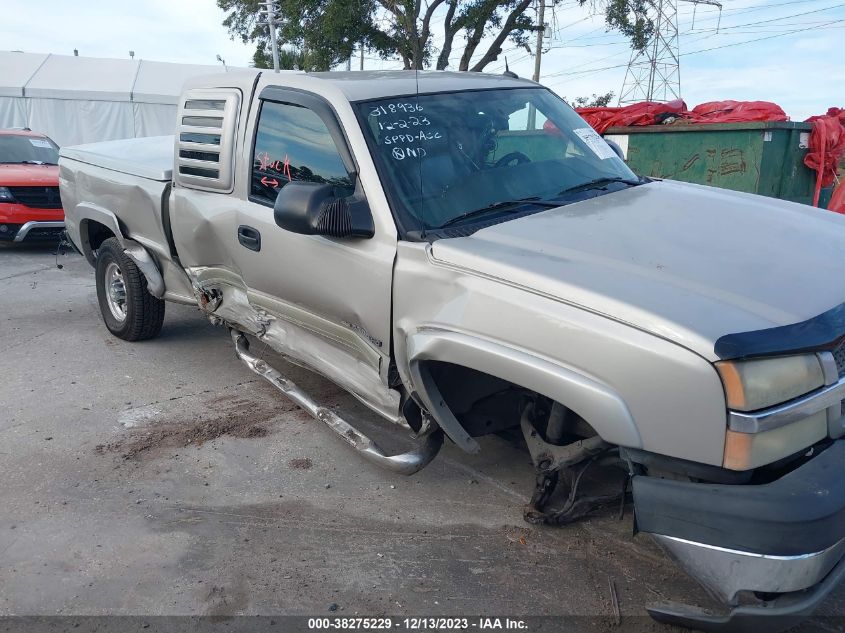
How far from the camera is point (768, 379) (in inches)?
80.8

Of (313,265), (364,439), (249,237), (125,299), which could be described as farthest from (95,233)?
(364,439)

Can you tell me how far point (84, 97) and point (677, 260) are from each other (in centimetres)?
2280

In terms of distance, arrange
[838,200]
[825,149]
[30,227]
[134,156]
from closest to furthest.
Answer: [134,156] < [838,200] < [825,149] < [30,227]

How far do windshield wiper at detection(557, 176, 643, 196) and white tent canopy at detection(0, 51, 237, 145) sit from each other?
20511 millimetres

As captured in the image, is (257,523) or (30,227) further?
(30,227)

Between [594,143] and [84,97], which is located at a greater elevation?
[84,97]

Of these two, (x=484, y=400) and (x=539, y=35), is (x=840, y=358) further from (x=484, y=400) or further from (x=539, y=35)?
(x=539, y=35)

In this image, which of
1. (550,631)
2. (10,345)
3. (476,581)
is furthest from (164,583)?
(10,345)

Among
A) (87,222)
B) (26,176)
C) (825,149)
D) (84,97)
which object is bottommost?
(87,222)

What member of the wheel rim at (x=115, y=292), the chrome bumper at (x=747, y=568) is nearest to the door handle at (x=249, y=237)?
the wheel rim at (x=115, y=292)

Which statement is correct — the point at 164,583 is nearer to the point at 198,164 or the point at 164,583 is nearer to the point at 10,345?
the point at 198,164

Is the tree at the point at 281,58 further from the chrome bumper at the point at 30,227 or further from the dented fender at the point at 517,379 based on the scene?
the dented fender at the point at 517,379

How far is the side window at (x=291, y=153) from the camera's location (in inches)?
133

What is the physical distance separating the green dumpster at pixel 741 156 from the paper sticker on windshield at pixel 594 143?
5.20 metres
